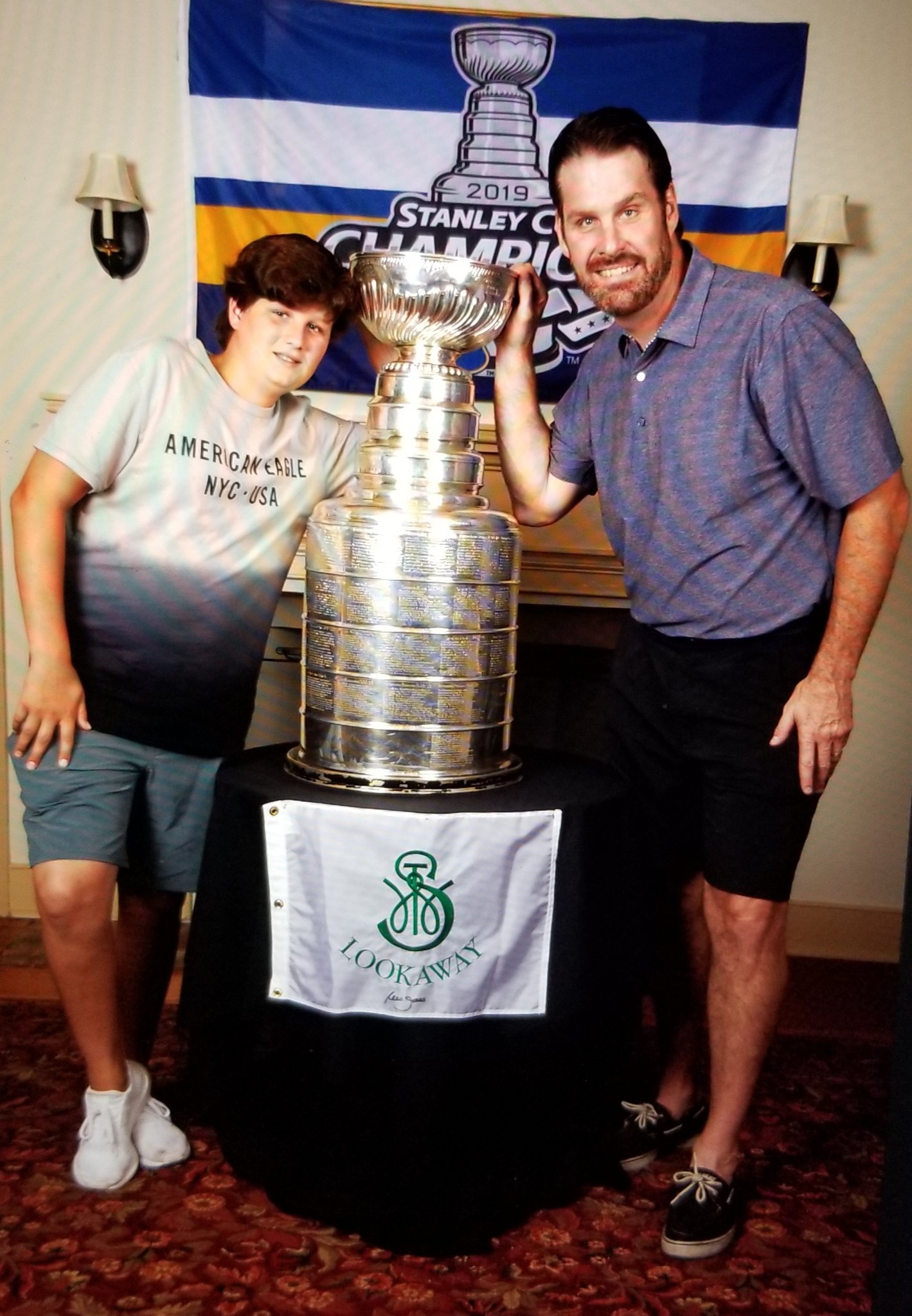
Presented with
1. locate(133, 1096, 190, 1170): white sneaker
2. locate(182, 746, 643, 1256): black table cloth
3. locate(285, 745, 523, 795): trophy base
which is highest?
locate(285, 745, 523, 795): trophy base

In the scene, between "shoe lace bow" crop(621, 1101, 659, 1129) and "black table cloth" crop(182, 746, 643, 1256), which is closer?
"black table cloth" crop(182, 746, 643, 1256)

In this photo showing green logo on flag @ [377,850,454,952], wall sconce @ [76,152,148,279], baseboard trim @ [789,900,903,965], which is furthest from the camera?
baseboard trim @ [789,900,903,965]

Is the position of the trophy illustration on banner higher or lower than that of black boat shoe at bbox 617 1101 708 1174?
higher

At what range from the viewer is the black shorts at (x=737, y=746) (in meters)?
1.74

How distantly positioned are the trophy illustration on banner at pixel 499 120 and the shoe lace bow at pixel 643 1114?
204 centimetres

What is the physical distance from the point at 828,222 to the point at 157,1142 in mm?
2439

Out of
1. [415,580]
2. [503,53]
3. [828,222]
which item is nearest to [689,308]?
[415,580]

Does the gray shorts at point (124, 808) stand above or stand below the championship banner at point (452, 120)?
below

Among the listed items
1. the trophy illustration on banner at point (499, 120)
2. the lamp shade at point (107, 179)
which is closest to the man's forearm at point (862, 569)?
the trophy illustration on banner at point (499, 120)

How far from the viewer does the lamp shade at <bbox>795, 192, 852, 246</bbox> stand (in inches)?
110

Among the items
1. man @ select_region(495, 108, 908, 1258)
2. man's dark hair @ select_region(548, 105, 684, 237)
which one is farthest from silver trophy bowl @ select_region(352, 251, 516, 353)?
man's dark hair @ select_region(548, 105, 684, 237)

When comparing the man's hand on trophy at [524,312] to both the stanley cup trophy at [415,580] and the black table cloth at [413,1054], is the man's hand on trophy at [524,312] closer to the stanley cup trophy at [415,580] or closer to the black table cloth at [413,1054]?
the stanley cup trophy at [415,580]

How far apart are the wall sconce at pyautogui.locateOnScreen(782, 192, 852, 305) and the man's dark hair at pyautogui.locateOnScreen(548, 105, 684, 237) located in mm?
1196

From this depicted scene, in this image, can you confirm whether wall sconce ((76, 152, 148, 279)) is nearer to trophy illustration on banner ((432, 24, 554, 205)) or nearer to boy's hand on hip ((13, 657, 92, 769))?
trophy illustration on banner ((432, 24, 554, 205))
